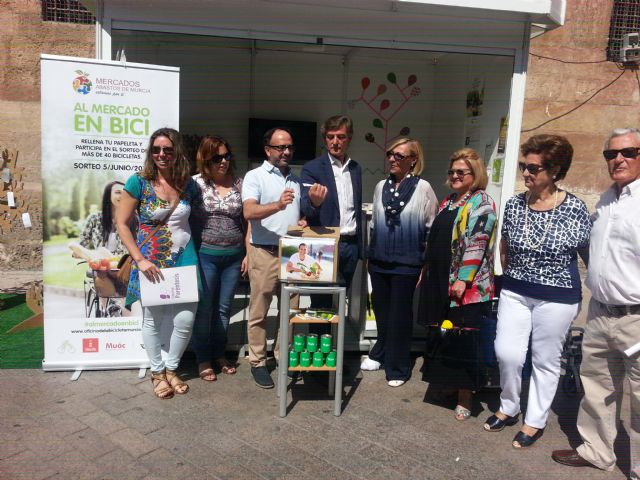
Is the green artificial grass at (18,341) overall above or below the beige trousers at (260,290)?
below

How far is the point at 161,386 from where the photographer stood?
11.0ft

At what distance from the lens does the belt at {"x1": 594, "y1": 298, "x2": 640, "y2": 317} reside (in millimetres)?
2488

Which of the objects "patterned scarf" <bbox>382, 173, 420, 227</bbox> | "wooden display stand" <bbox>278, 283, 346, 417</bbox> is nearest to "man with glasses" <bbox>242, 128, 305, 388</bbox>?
"wooden display stand" <bbox>278, 283, 346, 417</bbox>

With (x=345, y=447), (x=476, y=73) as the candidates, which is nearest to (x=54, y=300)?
(x=345, y=447)

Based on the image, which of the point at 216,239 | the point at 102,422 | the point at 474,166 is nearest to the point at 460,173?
the point at 474,166

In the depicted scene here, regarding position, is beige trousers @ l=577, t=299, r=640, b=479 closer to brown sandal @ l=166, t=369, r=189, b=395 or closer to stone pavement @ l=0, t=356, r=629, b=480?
stone pavement @ l=0, t=356, r=629, b=480

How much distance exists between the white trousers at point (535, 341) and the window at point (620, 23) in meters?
6.33

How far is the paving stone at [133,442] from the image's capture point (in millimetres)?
2736

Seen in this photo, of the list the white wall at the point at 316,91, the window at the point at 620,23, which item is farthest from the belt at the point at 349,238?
the window at the point at 620,23

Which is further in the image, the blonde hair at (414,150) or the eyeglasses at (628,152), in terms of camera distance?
the blonde hair at (414,150)

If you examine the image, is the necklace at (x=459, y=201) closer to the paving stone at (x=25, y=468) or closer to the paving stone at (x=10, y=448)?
the paving stone at (x=25, y=468)

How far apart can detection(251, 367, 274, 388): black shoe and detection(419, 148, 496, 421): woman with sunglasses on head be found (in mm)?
1103

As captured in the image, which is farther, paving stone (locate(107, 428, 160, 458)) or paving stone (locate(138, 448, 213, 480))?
paving stone (locate(107, 428, 160, 458))

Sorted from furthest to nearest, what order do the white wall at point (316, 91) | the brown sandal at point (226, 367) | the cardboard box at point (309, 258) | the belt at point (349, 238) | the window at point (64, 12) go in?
the window at point (64, 12), the white wall at point (316, 91), the brown sandal at point (226, 367), the belt at point (349, 238), the cardboard box at point (309, 258)
